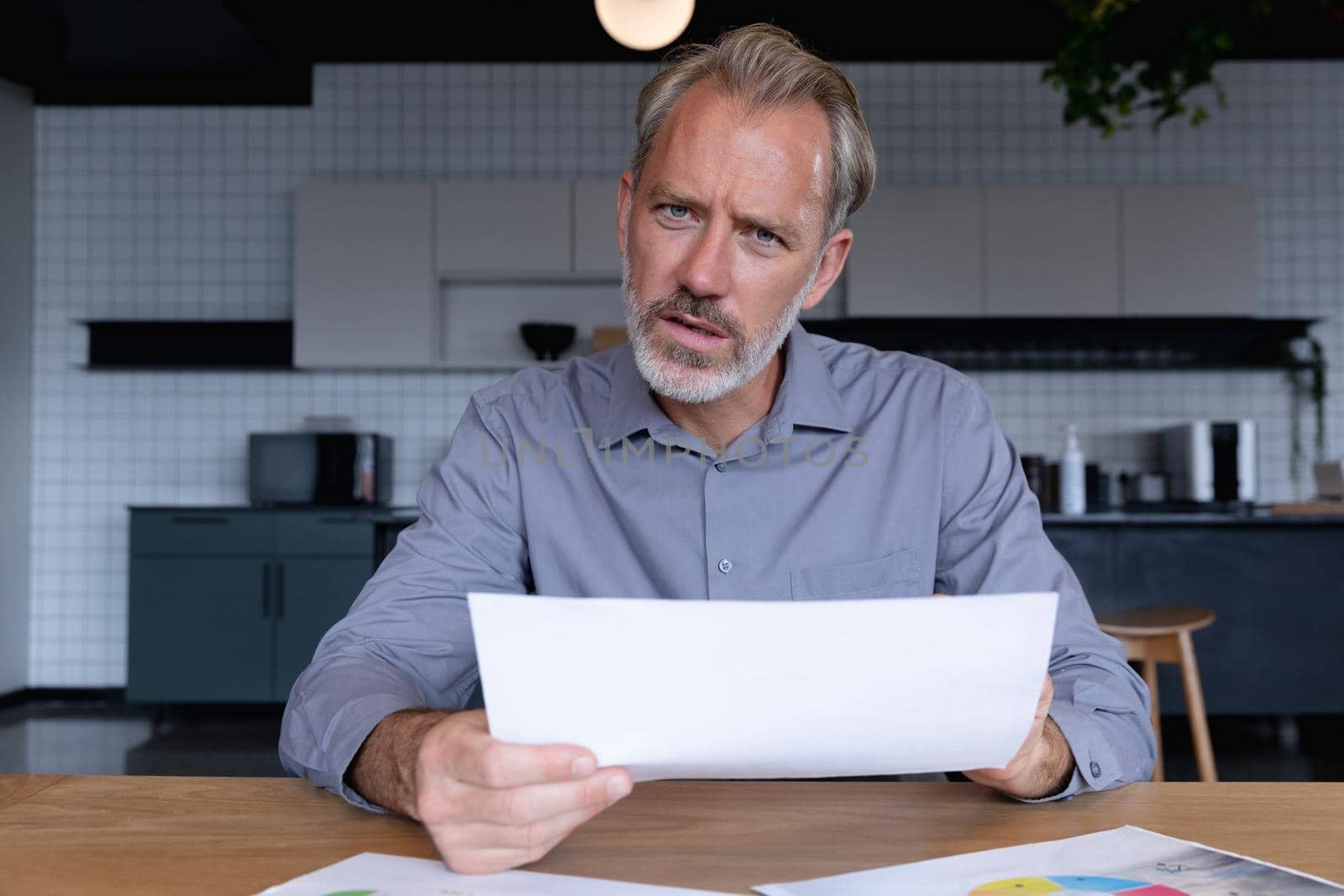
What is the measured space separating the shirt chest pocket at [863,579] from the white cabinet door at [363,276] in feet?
12.1

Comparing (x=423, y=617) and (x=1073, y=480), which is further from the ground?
(x=1073, y=480)

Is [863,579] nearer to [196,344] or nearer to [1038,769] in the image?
[1038,769]

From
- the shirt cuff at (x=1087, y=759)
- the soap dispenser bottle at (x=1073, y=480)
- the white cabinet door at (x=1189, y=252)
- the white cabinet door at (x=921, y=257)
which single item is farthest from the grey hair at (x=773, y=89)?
the white cabinet door at (x=1189, y=252)

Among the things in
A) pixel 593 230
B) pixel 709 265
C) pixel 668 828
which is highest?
pixel 593 230

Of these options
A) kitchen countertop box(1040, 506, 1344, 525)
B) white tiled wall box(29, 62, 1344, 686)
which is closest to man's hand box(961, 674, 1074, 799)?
kitchen countertop box(1040, 506, 1344, 525)

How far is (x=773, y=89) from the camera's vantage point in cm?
121

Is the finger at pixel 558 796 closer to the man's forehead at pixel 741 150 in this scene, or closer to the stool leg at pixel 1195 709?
the man's forehead at pixel 741 150

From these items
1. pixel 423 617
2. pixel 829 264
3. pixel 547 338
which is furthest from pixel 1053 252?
pixel 423 617

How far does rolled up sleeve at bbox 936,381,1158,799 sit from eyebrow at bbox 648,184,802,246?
309 mm

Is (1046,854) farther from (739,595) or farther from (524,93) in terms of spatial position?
(524,93)

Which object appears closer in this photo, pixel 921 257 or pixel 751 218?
pixel 751 218

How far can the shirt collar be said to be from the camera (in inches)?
51.5

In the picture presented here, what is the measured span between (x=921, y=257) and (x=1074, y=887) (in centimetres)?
418

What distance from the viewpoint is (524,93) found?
5.01 metres
